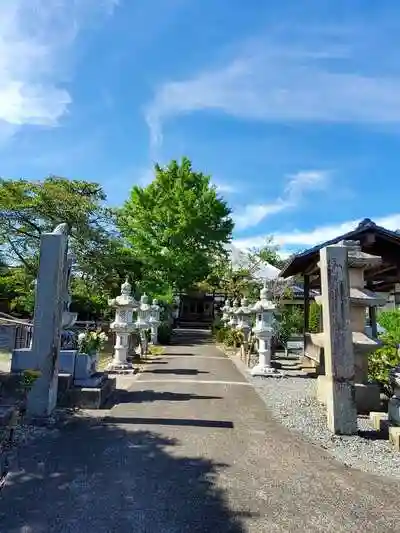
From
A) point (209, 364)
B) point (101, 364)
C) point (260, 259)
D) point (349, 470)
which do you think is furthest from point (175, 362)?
point (260, 259)

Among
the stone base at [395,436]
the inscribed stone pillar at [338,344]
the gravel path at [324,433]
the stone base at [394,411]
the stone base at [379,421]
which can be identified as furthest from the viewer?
the stone base at [379,421]

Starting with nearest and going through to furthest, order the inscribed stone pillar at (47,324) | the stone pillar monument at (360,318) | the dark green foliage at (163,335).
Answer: the inscribed stone pillar at (47,324)
the stone pillar monument at (360,318)
the dark green foliage at (163,335)

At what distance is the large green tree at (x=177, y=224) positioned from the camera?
25281 millimetres

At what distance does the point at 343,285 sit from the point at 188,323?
102 feet

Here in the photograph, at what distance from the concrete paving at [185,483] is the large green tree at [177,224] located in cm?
1933

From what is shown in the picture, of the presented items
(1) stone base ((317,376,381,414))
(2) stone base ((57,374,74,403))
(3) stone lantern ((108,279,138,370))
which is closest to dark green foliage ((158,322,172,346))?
(3) stone lantern ((108,279,138,370))

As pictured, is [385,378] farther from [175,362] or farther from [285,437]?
[175,362]

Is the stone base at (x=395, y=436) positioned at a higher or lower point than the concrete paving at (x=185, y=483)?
higher

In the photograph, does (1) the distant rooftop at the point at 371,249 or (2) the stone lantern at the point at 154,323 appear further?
(2) the stone lantern at the point at 154,323

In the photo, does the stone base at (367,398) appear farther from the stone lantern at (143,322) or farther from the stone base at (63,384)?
the stone lantern at (143,322)

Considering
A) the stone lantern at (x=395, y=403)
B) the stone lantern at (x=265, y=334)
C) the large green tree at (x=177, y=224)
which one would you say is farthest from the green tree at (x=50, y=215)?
the stone lantern at (x=395, y=403)

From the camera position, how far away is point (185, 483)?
141 inches

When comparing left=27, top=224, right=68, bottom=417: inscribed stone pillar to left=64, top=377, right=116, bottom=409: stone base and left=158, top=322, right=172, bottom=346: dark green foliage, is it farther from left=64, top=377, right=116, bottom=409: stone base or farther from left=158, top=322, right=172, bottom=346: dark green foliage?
left=158, top=322, right=172, bottom=346: dark green foliage

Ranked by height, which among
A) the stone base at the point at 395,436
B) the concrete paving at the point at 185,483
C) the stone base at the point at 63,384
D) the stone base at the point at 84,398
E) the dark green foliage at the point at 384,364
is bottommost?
the concrete paving at the point at 185,483
